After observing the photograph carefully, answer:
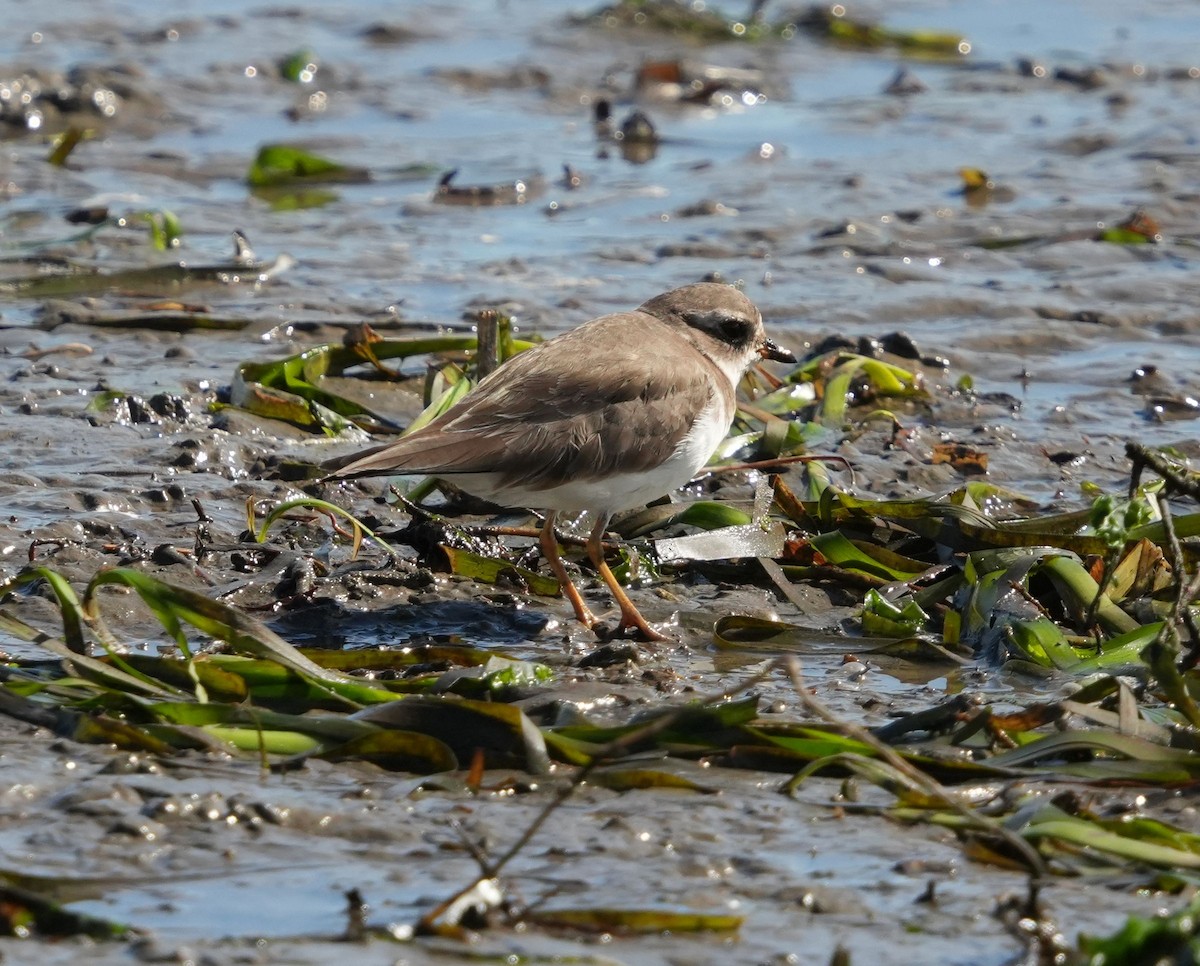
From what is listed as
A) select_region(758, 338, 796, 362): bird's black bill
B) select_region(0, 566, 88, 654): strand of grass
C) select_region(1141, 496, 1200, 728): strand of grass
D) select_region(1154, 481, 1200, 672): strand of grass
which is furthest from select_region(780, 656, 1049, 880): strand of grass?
select_region(758, 338, 796, 362): bird's black bill

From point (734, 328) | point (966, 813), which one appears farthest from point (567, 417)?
point (966, 813)

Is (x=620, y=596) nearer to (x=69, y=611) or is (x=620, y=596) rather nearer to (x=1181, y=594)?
(x=69, y=611)

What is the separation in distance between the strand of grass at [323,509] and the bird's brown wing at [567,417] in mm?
356

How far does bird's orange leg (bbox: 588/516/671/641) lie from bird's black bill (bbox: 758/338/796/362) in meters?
1.22

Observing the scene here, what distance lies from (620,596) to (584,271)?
4.35 m

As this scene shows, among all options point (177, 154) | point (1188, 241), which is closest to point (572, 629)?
point (1188, 241)

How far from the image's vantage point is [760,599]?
588cm

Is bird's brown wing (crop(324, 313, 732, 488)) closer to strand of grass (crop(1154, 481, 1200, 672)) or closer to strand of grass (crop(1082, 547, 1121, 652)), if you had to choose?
strand of grass (crop(1082, 547, 1121, 652))

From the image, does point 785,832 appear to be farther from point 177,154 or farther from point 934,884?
point 177,154

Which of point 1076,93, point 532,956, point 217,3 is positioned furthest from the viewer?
point 217,3

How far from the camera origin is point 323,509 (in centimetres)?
608

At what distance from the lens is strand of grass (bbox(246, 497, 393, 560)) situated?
5.65 m

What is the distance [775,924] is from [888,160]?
9540 millimetres

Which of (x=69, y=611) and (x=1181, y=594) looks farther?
(x=69, y=611)
